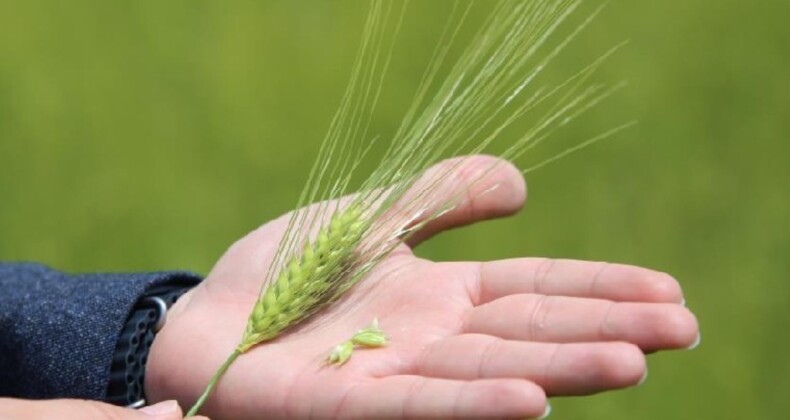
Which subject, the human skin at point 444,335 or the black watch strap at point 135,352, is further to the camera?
the black watch strap at point 135,352

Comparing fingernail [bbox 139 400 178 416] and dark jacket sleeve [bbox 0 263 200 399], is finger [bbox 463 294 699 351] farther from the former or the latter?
dark jacket sleeve [bbox 0 263 200 399]

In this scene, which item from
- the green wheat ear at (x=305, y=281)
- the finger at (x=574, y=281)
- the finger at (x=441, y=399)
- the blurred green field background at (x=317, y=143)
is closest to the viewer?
the finger at (x=441, y=399)

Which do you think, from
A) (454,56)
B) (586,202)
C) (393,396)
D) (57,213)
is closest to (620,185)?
(586,202)

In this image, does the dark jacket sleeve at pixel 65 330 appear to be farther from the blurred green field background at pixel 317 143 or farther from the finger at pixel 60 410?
the blurred green field background at pixel 317 143

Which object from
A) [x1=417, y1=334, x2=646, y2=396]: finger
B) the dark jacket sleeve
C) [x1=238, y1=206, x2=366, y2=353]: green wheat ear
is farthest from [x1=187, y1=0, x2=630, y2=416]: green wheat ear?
the dark jacket sleeve

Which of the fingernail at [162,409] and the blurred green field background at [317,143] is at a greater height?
the blurred green field background at [317,143]

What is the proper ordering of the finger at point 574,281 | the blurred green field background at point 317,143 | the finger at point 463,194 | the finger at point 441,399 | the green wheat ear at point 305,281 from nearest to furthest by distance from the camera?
the finger at point 441,399 < the finger at point 574,281 < the green wheat ear at point 305,281 < the finger at point 463,194 < the blurred green field background at point 317,143

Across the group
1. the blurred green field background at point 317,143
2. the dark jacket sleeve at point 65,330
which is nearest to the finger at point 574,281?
the dark jacket sleeve at point 65,330

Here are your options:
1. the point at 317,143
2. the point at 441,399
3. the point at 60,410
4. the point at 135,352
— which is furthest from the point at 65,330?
the point at 317,143
